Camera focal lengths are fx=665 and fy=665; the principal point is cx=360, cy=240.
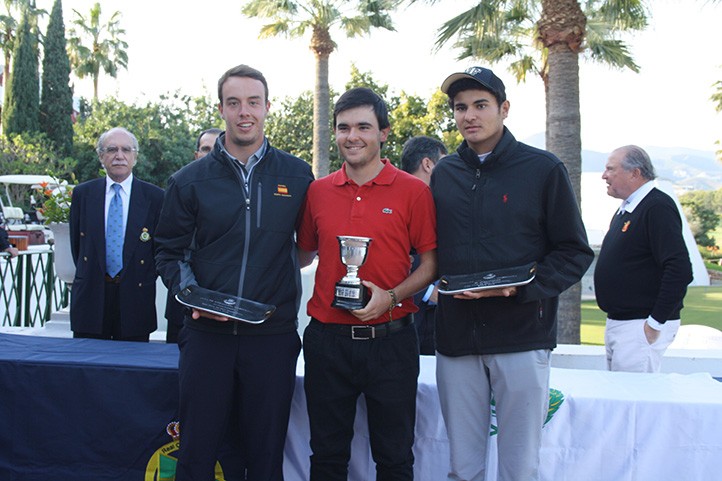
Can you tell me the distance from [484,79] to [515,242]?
71 cm

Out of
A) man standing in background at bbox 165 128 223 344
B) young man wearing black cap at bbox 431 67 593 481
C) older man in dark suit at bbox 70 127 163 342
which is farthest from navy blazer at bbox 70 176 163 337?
young man wearing black cap at bbox 431 67 593 481

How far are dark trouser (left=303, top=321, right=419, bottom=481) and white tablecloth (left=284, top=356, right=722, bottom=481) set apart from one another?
1.52ft

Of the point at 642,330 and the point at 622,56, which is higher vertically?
the point at 622,56

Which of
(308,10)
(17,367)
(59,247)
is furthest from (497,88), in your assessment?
(308,10)

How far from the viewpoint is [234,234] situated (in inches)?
116

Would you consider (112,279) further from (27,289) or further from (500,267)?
(27,289)

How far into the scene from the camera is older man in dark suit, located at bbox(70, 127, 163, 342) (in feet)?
14.4

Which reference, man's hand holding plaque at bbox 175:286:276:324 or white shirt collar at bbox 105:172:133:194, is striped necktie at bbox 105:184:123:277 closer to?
white shirt collar at bbox 105:172:133:194

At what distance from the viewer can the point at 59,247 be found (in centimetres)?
577

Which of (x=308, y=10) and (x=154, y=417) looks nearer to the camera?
(x=154, y=417)

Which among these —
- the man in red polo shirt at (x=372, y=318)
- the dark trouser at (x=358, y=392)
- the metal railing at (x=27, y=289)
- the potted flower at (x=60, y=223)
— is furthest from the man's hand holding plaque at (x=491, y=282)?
the metal railing at (x=27, y=289)

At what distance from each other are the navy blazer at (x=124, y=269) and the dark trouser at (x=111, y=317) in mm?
43

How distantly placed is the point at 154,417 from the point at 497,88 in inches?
95.4

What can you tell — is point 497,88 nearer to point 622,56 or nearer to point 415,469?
point 415,469
